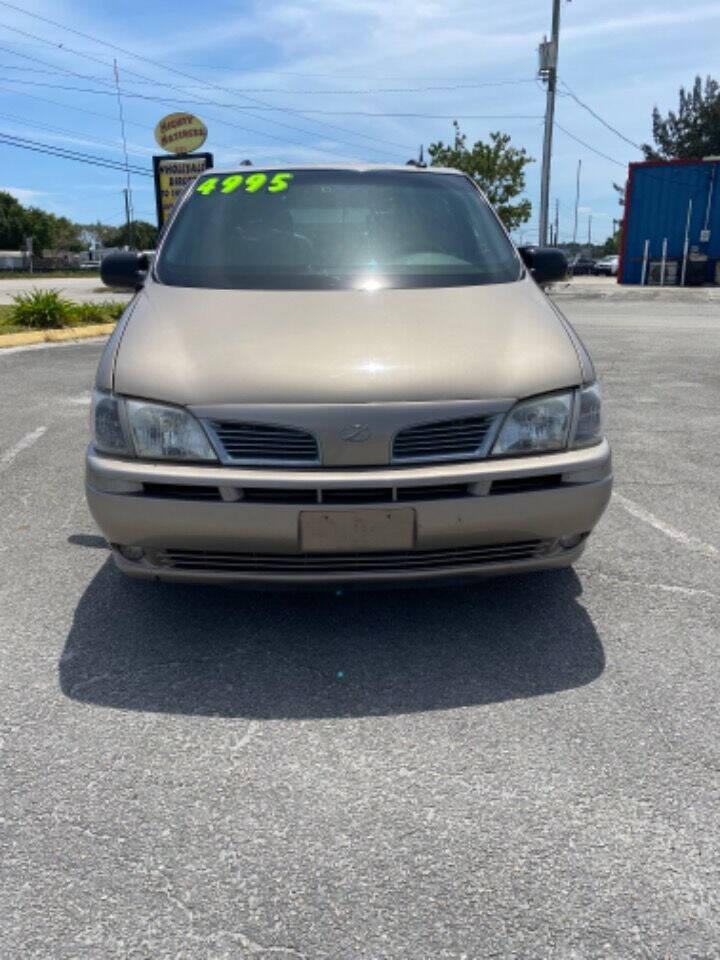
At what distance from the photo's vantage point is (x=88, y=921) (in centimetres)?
171

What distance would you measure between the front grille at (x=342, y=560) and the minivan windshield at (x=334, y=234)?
1228 millimetres

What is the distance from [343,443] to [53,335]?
11196mm

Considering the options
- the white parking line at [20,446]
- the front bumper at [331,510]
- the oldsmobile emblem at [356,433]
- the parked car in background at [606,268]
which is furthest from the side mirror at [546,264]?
the parked car in background at [606,268]

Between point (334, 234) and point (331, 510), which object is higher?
point (334, 234)

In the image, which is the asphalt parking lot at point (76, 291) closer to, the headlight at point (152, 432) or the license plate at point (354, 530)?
the headlight at point (152, 432)

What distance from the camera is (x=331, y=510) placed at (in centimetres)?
251

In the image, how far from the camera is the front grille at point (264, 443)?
2562 mm

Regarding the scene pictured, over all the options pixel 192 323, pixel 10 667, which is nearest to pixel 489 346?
pixel 192 323

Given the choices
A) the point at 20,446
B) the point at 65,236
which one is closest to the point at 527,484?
Result: the point at 20,446

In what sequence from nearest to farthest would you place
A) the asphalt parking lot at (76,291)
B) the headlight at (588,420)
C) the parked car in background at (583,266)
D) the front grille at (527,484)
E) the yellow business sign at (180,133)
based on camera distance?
1. the front grille at (527,484)
2. the headlight at (588,420)
3. the yellow business sign at (180,133)
4. the asphalt parking lot at (76,291)
5. the parked car in background at (583,266)

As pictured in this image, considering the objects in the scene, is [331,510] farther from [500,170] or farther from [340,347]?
[500,170]

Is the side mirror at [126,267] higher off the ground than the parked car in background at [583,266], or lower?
higher

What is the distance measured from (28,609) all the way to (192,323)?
1.29 m

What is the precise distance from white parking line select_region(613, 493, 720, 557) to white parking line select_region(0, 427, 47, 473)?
378cm
